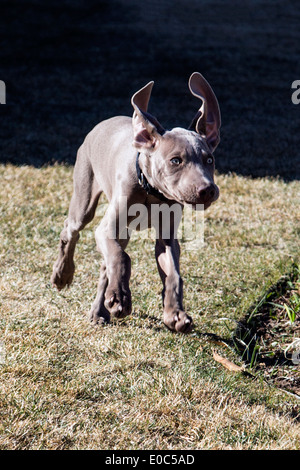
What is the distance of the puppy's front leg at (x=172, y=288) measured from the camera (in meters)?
2.84

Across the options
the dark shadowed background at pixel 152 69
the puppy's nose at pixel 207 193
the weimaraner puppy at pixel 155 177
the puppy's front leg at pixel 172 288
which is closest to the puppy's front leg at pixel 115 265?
the weimaraner puppy at pixel 155 177

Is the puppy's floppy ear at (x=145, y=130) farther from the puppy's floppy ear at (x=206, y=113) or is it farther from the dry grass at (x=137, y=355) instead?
the dry grass at (x=137, y=355)

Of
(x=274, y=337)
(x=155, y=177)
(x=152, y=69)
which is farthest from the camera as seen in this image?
(x=152, y=69)

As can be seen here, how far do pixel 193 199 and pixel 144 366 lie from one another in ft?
4.02

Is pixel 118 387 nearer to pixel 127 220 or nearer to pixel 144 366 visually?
pixel 144 366

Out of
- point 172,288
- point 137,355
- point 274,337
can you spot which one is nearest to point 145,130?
point 172,288

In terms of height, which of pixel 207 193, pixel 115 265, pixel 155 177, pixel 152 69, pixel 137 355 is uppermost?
pixel 152 69

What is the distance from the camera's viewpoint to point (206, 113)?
3039 millimetres

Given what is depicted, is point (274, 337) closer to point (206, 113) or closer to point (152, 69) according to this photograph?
point (206, 113)

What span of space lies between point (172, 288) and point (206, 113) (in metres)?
0.89

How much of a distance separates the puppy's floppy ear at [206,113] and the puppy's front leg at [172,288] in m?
0.60

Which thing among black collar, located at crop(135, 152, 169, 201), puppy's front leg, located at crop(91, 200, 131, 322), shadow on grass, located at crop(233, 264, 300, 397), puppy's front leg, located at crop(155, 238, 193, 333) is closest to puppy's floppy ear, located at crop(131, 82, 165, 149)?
black collar, located at crop(135, 152, 169, 201)

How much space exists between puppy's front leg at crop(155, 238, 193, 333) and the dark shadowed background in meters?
4.39

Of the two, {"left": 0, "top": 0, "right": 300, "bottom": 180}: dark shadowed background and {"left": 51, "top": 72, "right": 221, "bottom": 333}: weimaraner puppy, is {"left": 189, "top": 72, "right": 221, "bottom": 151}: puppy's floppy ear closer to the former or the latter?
{"left": 51, "top": 72, "right": 221, "bottom": 333}: weimaraner puppy
